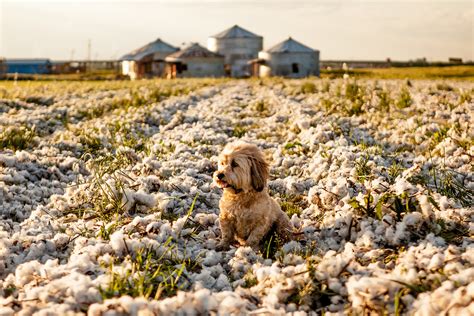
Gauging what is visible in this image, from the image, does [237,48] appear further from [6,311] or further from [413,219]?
[6,311]

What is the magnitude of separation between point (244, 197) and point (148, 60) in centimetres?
7545

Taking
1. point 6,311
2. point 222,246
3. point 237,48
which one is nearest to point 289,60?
point 237,48

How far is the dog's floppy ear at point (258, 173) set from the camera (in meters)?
7.17

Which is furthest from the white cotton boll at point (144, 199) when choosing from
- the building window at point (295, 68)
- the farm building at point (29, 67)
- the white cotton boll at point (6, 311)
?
the farm building at point (29, 67)

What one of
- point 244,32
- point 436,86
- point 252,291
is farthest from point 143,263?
point 244,32

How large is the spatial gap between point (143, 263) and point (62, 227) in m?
2.26

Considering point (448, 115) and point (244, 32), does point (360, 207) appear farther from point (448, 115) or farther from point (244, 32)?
point (244, 32)

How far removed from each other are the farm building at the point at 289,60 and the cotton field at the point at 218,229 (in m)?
58.4

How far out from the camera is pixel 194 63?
73.8 m

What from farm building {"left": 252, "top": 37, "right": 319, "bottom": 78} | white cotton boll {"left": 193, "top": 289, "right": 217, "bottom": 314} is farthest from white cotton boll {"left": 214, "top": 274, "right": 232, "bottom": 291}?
farm building {"left": 252, "top": 37, "right": 319, "bottom": 78}

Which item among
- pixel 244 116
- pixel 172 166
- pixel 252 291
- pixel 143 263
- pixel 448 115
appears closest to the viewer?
pixel 252 291

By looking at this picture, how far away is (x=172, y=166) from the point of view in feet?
36.0

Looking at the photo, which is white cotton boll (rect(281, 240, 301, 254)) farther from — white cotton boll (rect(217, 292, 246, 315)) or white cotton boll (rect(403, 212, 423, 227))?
white cotton boll (rect(217, 292, 246, 315))

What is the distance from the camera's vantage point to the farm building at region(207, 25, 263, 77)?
80.4 metres
